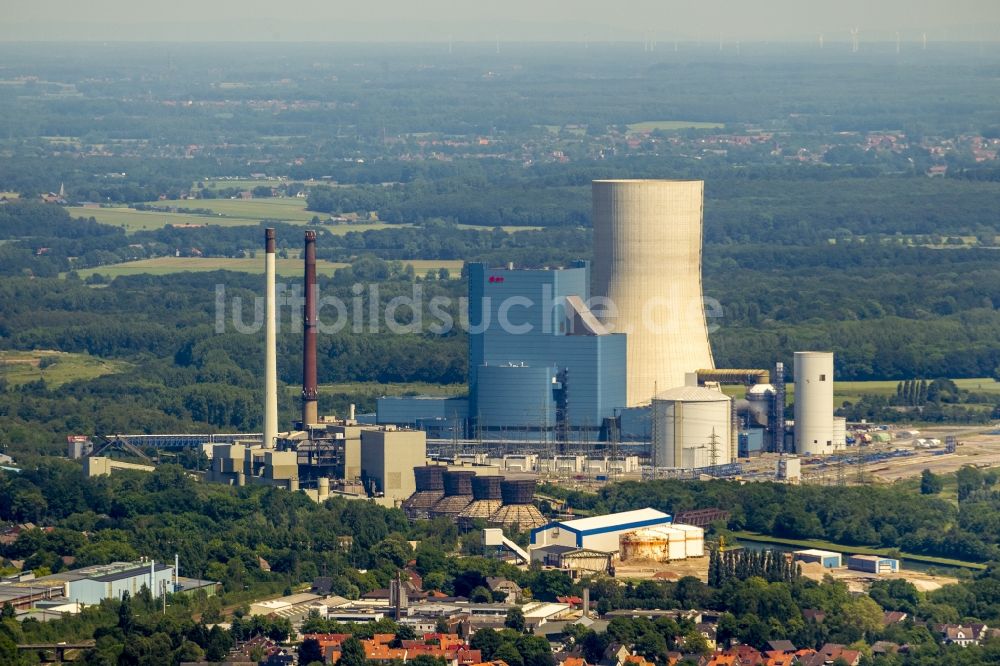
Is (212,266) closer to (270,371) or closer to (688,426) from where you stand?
(270,371)

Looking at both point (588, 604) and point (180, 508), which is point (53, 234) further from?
point (588, 604)

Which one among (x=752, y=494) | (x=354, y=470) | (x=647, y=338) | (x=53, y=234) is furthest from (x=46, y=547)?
(x=53, y=234)

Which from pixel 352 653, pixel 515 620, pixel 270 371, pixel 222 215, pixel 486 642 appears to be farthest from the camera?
pixel 222 215

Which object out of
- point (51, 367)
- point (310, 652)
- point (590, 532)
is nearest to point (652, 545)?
point (590, 532)

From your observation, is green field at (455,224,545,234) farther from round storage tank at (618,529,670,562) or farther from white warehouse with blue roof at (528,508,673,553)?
round storage tank at (618,529,670,562)

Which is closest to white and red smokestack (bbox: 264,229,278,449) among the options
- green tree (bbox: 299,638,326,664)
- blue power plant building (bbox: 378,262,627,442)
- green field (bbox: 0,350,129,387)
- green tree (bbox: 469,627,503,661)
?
blue power plant building (bbox: 378,262,627,442)

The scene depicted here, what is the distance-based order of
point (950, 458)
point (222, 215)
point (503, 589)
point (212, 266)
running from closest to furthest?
point (503, 589)
point (950, 458)
point (212, 266)
point (222, 215)

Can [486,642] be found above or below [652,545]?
below
